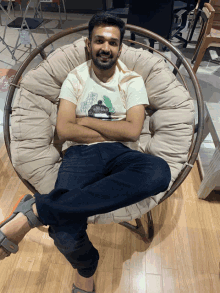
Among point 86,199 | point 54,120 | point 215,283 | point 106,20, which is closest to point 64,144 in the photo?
point 54,120

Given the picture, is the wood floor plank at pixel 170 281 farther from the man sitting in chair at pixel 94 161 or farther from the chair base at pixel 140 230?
the man sitting in chair at pixel 94 161

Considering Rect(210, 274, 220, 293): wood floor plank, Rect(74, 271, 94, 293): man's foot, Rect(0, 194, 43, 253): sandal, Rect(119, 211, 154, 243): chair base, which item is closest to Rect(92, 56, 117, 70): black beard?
Rect(0, 194, 43, 253): sandal

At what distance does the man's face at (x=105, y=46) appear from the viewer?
4.06 ft

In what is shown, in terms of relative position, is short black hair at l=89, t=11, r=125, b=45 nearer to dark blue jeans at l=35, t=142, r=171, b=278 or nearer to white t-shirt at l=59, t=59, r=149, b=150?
white t-shirt at l=59, t=59, r=149, b=150

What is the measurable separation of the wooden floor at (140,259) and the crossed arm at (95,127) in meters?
0.63

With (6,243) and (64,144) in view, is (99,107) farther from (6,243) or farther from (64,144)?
(6,243)

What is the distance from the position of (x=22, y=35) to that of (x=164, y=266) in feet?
7.62

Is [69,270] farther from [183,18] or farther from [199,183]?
[183,18]

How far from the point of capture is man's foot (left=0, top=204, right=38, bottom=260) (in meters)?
0.93

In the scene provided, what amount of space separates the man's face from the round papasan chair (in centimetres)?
16

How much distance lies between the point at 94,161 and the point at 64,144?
0.28 meters

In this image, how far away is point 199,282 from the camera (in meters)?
1.27

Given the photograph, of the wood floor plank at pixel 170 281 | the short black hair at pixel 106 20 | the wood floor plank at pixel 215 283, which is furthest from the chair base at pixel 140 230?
the short black hair at pixel 106 20

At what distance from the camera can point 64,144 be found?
1.36m
